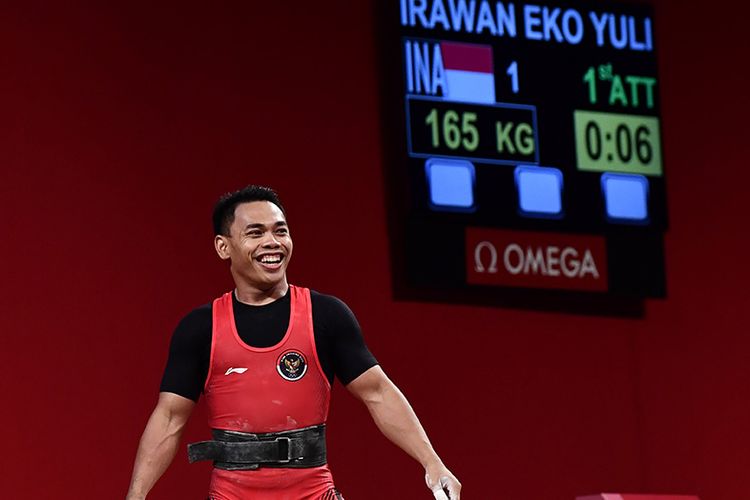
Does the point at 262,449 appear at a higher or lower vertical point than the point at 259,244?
lower

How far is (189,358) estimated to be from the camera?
11.3 ft

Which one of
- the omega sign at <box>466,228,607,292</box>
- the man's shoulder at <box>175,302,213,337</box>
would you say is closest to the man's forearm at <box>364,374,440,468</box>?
the man's shoulder at <box>175,302,213,337</box>

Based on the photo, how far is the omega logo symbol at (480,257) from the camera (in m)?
5.43

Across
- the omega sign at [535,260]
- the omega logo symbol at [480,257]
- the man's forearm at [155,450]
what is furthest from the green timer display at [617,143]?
the man's forearm at [155,450]

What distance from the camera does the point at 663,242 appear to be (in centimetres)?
570

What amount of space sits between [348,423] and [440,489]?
1.91m

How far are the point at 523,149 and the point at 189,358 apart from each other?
7.55ft

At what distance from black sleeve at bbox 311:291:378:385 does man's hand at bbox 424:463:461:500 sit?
0.29 metres

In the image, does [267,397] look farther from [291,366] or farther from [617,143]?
[617,143]

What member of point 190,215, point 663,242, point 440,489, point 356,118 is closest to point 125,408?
point 190,215

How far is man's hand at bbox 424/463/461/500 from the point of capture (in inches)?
131

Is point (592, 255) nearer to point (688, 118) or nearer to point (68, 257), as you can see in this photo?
point (688, 118)

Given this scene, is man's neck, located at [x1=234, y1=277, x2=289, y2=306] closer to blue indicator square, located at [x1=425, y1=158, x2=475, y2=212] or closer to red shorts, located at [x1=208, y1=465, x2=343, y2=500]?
red shorts, located at [x1=208, y1=465, x2=343, y2=500]

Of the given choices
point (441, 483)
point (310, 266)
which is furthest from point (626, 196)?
point (441, 483)
